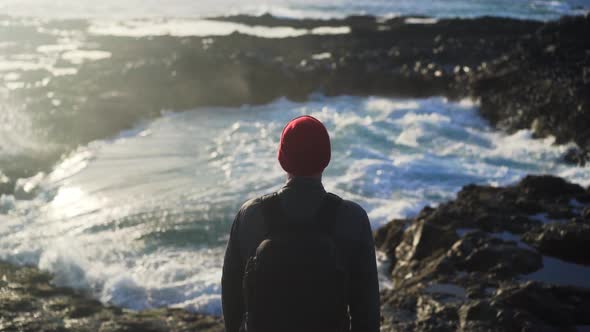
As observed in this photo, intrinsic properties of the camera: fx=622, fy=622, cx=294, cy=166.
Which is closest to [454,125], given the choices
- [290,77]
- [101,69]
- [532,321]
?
[290,77]

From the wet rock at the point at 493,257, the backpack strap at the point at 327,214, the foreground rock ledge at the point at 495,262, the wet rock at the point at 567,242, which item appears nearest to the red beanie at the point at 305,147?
the backpack strap at the point at 327,214

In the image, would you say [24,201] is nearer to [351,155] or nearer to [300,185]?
[351,155]

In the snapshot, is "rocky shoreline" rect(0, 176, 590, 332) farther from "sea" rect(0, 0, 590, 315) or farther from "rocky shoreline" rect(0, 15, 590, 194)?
"rocky shoreline" rect(0, 15, 590, 194)

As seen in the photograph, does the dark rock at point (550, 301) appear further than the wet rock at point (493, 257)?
No

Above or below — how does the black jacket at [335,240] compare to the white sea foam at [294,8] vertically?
below

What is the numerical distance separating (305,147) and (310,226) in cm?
33

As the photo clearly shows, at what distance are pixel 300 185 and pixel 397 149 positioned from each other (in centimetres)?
1341

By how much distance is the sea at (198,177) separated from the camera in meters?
8.84

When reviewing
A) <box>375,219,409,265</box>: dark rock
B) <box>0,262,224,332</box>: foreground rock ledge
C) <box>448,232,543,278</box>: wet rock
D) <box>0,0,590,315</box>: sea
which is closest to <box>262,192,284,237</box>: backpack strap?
<box>0,262,224,332</box>: foreground rock ledge

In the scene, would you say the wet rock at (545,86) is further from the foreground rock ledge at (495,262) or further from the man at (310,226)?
the man at (310,226)

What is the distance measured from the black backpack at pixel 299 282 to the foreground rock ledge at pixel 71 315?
422 centimetres

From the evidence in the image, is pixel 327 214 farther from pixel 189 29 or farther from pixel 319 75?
pixel 189 29

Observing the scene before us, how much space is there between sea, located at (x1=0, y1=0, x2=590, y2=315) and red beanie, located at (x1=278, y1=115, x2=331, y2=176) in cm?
532

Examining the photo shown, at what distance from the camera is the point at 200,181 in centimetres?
1326
